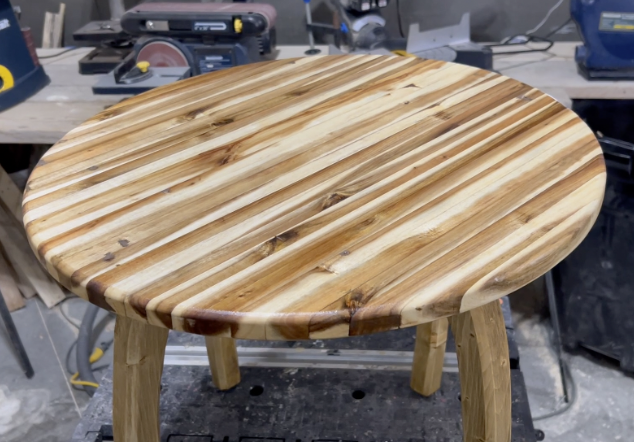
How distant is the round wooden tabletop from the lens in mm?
483

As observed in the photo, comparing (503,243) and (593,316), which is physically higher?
(503,243)

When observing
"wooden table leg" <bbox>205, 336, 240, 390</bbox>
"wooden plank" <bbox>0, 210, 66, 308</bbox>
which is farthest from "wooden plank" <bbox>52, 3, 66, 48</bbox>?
"wooden table leg" <bbox>205, 336, 240, 390</bbox>

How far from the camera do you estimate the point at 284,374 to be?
1.06m

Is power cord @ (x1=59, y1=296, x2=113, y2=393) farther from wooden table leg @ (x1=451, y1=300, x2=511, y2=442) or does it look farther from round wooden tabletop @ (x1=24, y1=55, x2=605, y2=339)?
wooden table leg @ (x1=451, y1=300, x2=511, y2=442)

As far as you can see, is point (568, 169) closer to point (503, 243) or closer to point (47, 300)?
point (503, 243)

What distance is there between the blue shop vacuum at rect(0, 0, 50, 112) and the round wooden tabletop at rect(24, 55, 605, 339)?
2.19ft

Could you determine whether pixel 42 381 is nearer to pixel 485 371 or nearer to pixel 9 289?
pixel 9 289

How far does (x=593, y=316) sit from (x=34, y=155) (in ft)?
5.49

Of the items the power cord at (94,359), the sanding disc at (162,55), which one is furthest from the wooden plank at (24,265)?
the sanding disc at (162,55)

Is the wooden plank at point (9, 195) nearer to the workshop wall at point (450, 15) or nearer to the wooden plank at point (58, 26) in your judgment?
the wooden plank at point (58, 26)

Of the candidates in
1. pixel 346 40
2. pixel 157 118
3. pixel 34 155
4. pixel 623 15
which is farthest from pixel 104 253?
pixel 34 155

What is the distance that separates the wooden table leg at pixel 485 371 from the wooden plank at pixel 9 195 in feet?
4.68

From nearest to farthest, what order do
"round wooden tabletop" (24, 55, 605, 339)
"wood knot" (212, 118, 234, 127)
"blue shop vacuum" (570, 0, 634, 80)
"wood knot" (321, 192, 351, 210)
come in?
"round wooden tabletop" (24, 55, 605, 339) → "wood knot" (321, 192, 351, 210) → "wood knot" (212, 118, 234, 127) → "blue shop vacuum" (570, 0, 634, 80)

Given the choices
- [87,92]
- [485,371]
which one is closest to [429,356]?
[485,371]
